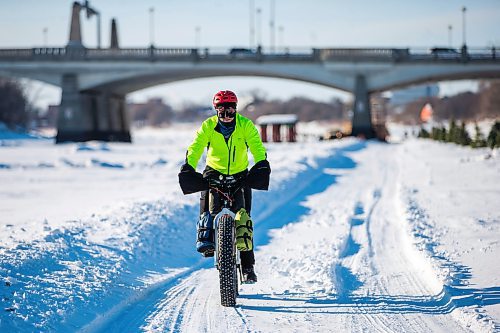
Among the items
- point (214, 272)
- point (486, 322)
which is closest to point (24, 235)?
point (214, 272)

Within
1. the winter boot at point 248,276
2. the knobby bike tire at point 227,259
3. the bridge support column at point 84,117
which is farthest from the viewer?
the bridge support column at point 84,117

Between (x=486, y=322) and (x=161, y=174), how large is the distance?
18.6 meters

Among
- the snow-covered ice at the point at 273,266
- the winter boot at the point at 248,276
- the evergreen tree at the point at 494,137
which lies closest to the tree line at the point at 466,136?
the evergreen tree at the point at 494,137

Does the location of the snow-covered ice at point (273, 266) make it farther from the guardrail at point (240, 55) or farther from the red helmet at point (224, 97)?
the guardrail at point (240, 55)

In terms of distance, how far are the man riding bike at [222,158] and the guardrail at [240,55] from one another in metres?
51.8

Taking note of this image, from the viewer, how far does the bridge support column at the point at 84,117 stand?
197ft

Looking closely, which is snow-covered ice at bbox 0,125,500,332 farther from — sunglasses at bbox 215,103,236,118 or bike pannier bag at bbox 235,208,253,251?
sunglasses at bbox 215,103,236,118

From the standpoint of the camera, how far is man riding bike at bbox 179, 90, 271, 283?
21.1ft

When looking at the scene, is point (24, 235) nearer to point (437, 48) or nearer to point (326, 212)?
point (326, 212)

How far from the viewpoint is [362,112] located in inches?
2422

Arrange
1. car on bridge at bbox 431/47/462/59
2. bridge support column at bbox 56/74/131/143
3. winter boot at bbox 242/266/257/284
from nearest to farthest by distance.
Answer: winter boot at bbox 242/266/257/284, car on bridge at bbox 431/47/462/59, bridge support column at bbox 56/74/131/143

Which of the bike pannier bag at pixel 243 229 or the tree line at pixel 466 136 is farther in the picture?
the tree line at pixel 466 136

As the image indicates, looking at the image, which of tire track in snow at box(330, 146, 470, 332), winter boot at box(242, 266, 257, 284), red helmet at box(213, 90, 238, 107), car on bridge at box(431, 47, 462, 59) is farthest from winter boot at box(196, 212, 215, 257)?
car on bridge at box(431, 47, 462, 59)

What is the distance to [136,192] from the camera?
55.0ft
